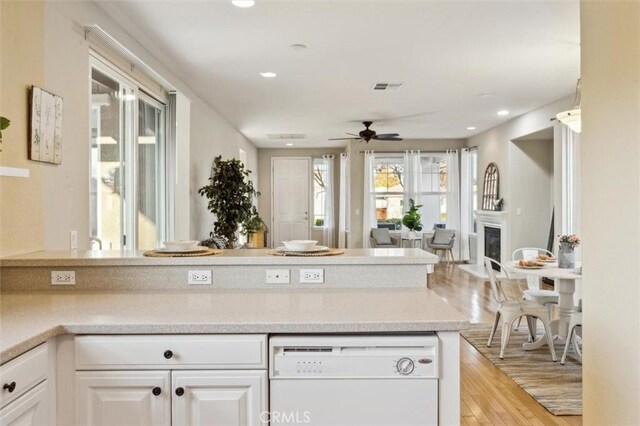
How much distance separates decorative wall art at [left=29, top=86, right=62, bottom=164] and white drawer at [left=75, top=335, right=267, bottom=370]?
1.32 meters

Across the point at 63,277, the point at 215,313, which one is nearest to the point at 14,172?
the point at 63,277

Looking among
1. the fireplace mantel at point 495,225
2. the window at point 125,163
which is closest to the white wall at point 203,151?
the window at point 125,163

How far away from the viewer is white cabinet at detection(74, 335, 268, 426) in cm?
163

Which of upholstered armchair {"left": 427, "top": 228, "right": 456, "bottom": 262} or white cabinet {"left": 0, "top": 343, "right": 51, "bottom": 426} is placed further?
upholstered armchair {"left": 427, "top": 228, "right": 456, "bottom": 262}

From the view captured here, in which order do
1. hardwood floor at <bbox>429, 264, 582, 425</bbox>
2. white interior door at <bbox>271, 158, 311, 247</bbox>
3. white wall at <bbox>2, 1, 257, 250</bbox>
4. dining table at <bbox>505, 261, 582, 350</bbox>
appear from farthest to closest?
white interior door at <bbox>271, 158, 311, 247</bbox> < dining table at <bbox>505, 261, 582, 350</bbox> < hardwood floor at <bbox>429, 264, 582, 425</bbox> < white wall at <bbox>2, 1, 257, 250</bbox>

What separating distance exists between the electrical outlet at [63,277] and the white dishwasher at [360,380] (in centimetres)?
122

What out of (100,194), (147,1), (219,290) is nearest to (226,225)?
(100,194)

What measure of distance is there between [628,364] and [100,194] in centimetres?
354

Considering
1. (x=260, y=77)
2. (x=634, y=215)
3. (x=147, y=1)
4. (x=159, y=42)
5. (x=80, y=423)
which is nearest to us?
(x=80, y=423)

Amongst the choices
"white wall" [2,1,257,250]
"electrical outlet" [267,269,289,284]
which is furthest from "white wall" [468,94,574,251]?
"white wall" [2,1,257,250]

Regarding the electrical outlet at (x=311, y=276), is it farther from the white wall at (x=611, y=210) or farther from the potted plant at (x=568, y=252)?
the potted plant at (x=568, y=252)

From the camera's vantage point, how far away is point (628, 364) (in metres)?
2.02

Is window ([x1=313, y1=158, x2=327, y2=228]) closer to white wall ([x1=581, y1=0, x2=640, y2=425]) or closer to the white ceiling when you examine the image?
the white ceiling

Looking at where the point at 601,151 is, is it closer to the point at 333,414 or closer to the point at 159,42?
the point at 333,414
